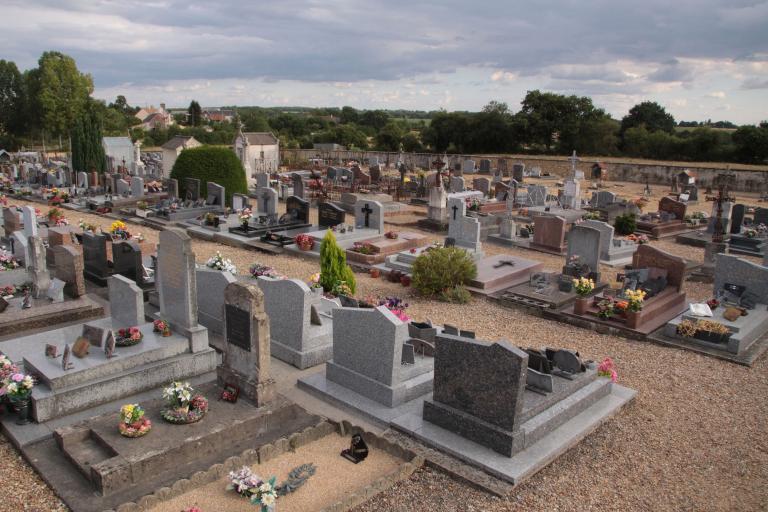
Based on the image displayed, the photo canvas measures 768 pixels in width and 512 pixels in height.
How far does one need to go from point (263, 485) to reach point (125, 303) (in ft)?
17.7

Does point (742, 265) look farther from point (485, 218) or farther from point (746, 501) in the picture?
point (485, 218)

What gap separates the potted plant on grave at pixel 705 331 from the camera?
11.1 meters

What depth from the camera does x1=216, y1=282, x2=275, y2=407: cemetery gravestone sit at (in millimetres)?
7991

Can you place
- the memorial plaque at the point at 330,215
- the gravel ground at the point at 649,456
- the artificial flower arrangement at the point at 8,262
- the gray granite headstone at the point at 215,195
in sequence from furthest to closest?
the gray granite headstone at the point at 215,195
the memorial plaque at the point at 330,215
the artificial flower arrangement at the point at 8,262
the gravel ground at the point at 649,456

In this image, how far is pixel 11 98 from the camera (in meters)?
70.9

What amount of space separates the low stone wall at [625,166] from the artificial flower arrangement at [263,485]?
33698mm

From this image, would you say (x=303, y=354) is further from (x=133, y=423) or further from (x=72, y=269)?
(x=72, y=269)

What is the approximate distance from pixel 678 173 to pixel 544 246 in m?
24.7

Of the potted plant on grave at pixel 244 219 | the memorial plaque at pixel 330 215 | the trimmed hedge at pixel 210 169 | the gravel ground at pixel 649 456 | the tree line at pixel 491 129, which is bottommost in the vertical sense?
the gravel ground at pixel 649 456

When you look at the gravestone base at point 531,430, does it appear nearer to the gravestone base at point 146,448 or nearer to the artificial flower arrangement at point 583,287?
the gravestone base at point 146,448

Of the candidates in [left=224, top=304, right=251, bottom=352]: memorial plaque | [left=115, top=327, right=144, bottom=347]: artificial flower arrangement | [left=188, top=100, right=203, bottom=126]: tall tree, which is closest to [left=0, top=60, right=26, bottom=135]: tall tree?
[left=188, top=100, right=203, bottom=126]: tall tree

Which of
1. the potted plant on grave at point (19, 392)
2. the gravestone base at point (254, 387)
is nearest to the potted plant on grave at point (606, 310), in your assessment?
the gravestone base at point (254, 387)

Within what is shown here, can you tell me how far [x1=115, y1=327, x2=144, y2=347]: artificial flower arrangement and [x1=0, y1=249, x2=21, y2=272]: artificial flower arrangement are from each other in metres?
6.54

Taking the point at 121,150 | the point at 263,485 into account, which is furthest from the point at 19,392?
the point at 121,150
